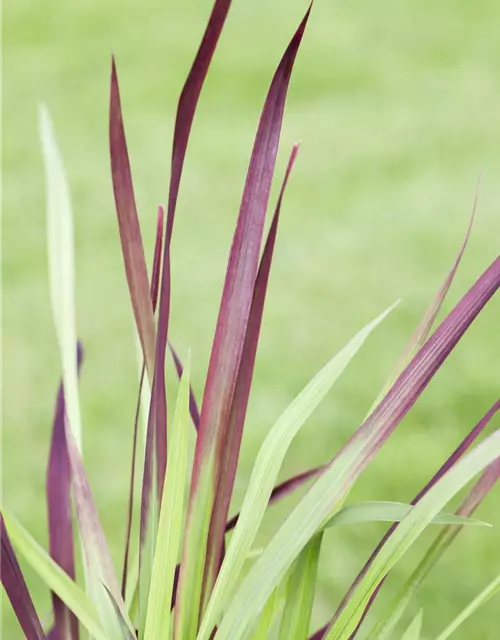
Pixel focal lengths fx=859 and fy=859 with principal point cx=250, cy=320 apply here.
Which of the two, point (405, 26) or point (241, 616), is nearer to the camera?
point (241, 616)

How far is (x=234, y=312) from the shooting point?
428 mm

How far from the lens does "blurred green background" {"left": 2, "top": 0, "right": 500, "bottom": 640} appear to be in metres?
1.31

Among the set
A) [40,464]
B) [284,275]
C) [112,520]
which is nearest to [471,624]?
[112,520]

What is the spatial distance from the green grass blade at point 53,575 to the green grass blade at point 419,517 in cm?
12

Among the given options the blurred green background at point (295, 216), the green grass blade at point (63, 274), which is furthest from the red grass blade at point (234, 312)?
the blurred green background at point (295, 216)

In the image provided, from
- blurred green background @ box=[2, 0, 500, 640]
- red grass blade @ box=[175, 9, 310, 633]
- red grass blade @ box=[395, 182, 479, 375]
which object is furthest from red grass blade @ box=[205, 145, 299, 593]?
blurred green background @ box=[2, 0, 500, 640]

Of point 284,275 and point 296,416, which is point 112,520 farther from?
point 296,416

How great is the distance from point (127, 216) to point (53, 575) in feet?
0.60

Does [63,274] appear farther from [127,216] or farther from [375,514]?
[375,514]

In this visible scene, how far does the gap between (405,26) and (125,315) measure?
5.04 ft

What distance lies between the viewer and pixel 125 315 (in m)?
1.67

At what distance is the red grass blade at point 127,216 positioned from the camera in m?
0.44

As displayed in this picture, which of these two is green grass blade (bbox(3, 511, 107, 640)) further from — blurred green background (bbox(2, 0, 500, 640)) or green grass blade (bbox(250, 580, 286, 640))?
blurred green background (bbox(2, 0, 500, 640))

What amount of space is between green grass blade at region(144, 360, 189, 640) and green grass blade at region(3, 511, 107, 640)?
28 mm
